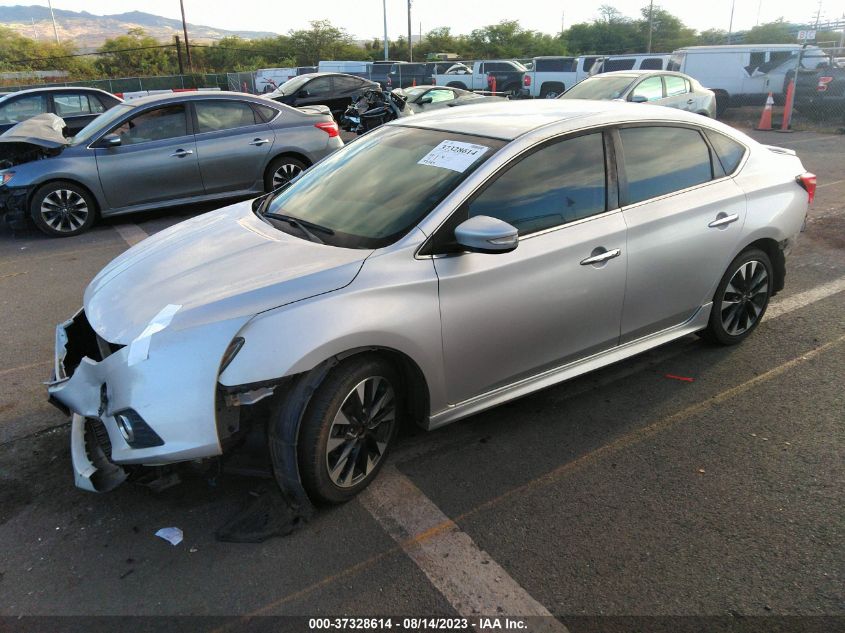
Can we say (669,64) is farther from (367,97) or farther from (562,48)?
(562,48)

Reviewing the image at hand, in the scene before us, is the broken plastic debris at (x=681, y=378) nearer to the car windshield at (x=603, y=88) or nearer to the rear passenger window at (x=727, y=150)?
the rear passenger window at (x=727, y=150)

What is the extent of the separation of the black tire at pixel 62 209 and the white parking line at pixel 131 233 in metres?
0.38

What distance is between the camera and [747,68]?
19.4 metres

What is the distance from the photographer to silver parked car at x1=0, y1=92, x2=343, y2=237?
25.4 feet

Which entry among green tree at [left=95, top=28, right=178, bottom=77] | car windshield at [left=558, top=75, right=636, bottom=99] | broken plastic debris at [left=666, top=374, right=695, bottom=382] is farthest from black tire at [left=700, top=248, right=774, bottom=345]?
green tree at [left=95, top=28, right=178, bottom=77]

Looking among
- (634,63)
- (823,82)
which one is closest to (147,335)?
(823,82)

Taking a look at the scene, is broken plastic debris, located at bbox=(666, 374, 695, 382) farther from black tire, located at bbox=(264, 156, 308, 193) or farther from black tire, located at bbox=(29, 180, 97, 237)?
black tire, located at bbox=(29, 180, 97, 237)

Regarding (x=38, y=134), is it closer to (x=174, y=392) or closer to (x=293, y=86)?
(x=174, y=392)

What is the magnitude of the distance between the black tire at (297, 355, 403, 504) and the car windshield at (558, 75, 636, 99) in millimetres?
10228

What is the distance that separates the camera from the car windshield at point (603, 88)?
38.8 ft

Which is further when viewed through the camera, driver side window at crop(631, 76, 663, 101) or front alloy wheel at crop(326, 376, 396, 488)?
driver side window at crop(631, 76, 663, 101)

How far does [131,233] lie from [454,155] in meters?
5.94

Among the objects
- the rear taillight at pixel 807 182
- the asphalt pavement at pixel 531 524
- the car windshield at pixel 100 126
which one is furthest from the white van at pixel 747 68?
the asphalt pavement at pixel 531 524

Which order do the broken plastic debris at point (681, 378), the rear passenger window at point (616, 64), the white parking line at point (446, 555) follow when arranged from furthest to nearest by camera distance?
the rear passenger window at point (616, 64), the broken plastic debris at point (681, 378), the white parking line at point (446, 555)
